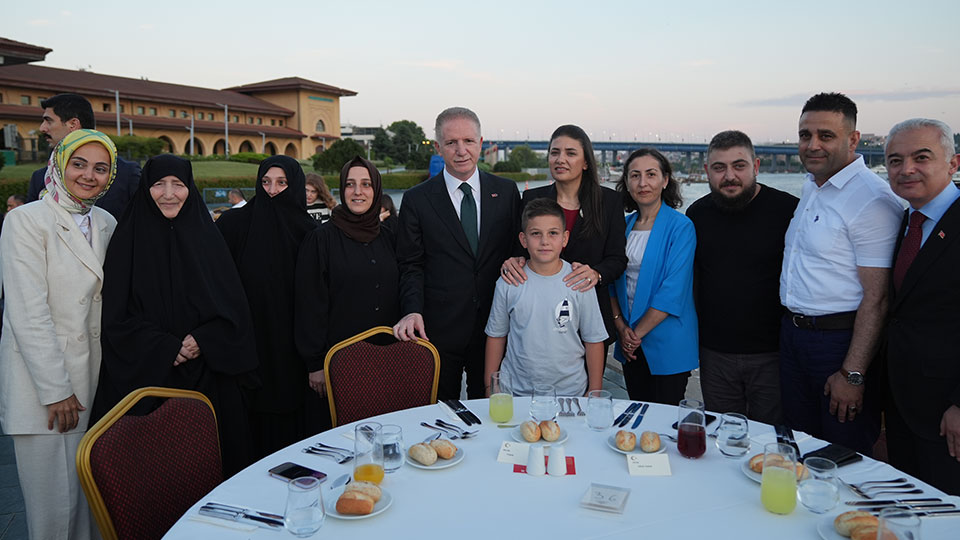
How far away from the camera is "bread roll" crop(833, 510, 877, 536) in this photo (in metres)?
1.38

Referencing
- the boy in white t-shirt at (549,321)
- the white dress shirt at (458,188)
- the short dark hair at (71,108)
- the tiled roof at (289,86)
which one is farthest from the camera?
the tiled roof at (289,86)

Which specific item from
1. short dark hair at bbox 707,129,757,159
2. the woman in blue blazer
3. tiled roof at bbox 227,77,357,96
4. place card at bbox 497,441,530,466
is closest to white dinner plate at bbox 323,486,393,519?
place card at bbox 497,441,530,466

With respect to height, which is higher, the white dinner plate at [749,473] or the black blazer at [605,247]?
the black blazer at [605,247]

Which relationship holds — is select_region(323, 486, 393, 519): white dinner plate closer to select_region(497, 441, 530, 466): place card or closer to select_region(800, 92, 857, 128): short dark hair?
select_region(497, 441, 530, 466): place card

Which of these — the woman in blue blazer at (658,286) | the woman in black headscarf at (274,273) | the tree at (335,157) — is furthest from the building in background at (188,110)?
the woman in blue blazer at (658,286)

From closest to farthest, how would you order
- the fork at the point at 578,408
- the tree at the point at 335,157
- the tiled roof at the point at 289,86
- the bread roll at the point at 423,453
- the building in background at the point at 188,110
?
the bread roll at the point at 423,453
the fork at the point at 578,408
the tree at the point at 335,157
the building in background at the point at 188,110
the tiled roof at the point at 289,86

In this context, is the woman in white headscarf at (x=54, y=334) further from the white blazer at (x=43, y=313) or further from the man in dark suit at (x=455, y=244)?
the man in dark suit at (x=455, y=244)

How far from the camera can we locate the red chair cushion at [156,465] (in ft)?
5.70

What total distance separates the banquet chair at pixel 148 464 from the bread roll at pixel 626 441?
1391 mm

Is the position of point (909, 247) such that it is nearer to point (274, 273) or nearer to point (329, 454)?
point (329, 454)

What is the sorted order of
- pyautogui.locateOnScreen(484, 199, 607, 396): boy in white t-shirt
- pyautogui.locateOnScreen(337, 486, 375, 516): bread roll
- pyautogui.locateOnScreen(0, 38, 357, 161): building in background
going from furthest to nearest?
pyautogui.locateOnScreen(0, 38, 357, 161): building in background
pyautogui.locateOnScreen(484, 199, 607, 396): boy in white t-shirt
pyautogui.locateOnScreen(337, 486, 375, 516): bread roll

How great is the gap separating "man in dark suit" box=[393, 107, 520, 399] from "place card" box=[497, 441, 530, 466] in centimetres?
125

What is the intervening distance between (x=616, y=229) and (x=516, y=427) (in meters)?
1.37

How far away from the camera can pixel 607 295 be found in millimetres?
3096
